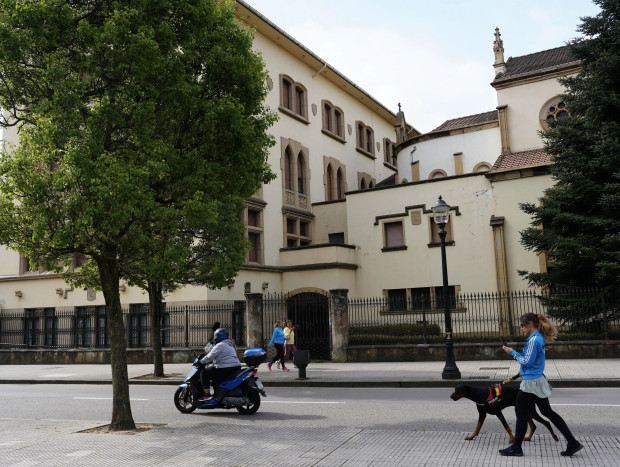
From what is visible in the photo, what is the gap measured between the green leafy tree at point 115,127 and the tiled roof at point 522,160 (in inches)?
764

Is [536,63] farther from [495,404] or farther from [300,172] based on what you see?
[495,404]

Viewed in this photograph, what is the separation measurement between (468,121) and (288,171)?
14.6 meters

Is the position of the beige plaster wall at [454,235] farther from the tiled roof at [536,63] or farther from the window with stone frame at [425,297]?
the tiled roof at [536,63]

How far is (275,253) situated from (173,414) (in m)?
20.7

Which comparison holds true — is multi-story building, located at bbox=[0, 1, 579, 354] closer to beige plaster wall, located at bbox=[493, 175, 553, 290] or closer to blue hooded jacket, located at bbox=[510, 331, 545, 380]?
beige plaster wall, located at bbox=[493, 175, 553, 290]

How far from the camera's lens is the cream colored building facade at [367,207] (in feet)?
94.1

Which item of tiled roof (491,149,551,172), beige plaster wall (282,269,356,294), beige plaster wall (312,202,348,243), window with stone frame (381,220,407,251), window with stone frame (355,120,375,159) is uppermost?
window with stone frame (355,120,375,159)

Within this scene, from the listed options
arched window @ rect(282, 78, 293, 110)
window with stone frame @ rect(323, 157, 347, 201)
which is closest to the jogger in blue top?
arched window @ rect(282, 78, 293, 110)

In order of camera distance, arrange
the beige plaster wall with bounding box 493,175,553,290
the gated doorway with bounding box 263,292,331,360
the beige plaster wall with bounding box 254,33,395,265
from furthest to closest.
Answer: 1. the beige plaster wall with bounding box 254,33,395,265
2. the beige plaster wall with bounding box 493,175,553,290
3. the gated doorway with bounding box 263,292,331,360

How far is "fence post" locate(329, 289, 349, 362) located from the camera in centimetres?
2183

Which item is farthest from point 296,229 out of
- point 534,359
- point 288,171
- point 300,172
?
point 534,359

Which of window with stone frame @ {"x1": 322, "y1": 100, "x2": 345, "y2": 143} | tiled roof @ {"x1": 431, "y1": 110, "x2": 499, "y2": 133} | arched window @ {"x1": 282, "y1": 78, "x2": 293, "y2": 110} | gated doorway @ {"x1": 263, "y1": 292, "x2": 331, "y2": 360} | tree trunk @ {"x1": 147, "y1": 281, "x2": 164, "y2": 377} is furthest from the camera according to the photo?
tiled roof @ {"x1": 431, "y1": 110, "x2": 499, "y2": 133}

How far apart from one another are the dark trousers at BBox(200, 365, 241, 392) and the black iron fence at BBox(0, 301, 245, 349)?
13588 mm

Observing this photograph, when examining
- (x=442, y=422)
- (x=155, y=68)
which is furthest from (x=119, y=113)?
(x=442, y=422)
